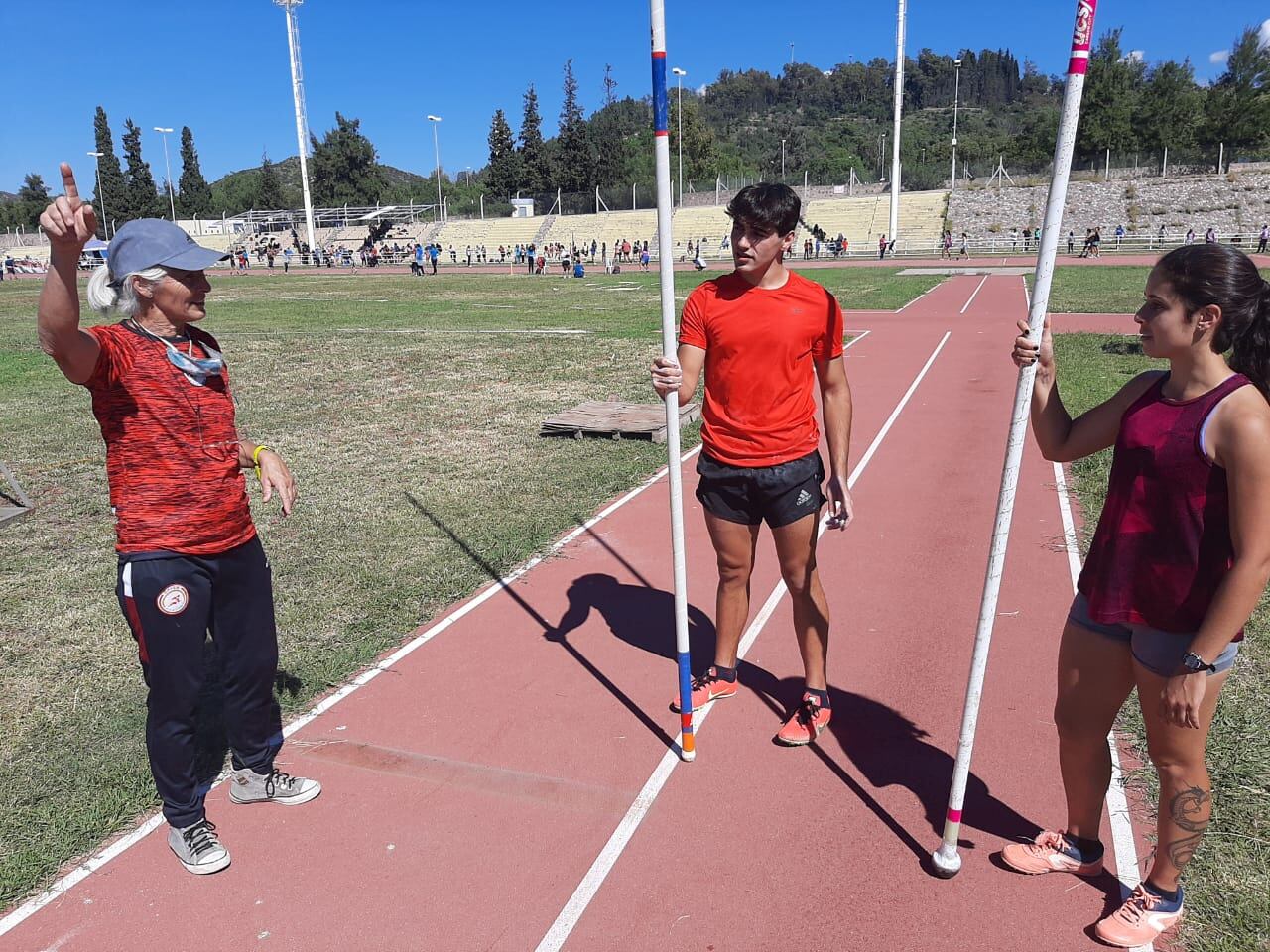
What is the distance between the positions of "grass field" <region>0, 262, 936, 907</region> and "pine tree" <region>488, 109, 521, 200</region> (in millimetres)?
78282

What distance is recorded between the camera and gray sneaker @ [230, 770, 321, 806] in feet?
12.7

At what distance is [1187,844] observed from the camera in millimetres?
2904

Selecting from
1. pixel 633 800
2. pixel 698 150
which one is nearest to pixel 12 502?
pixel 633 800

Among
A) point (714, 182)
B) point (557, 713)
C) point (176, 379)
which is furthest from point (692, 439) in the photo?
point (714, 182)

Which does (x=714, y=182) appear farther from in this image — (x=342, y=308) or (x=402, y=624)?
(x=402, y=624)

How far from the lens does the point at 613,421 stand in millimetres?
10492

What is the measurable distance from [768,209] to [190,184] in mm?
116477

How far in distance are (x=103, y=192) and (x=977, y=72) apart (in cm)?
16804

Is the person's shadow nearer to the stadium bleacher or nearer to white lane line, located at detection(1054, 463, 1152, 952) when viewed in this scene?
white lane line, located at detection(1054, 463, 1152, 952)

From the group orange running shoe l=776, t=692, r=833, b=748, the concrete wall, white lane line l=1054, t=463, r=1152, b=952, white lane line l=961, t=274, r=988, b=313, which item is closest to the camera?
white lane line l=1054, t=463, r=1152, b=952

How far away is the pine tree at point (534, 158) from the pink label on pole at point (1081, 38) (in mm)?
94770

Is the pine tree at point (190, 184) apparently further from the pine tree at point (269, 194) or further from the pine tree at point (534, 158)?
the pine tree at point (534, 158)

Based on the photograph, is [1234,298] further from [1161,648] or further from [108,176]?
[108,176]

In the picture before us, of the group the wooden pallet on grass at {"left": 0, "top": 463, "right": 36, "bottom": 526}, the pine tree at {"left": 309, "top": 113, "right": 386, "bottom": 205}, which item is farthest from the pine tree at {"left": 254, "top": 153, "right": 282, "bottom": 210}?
the wooden pallet on grass at {"left": 0, "top": 463, "right": 36, "bottom": 526}
